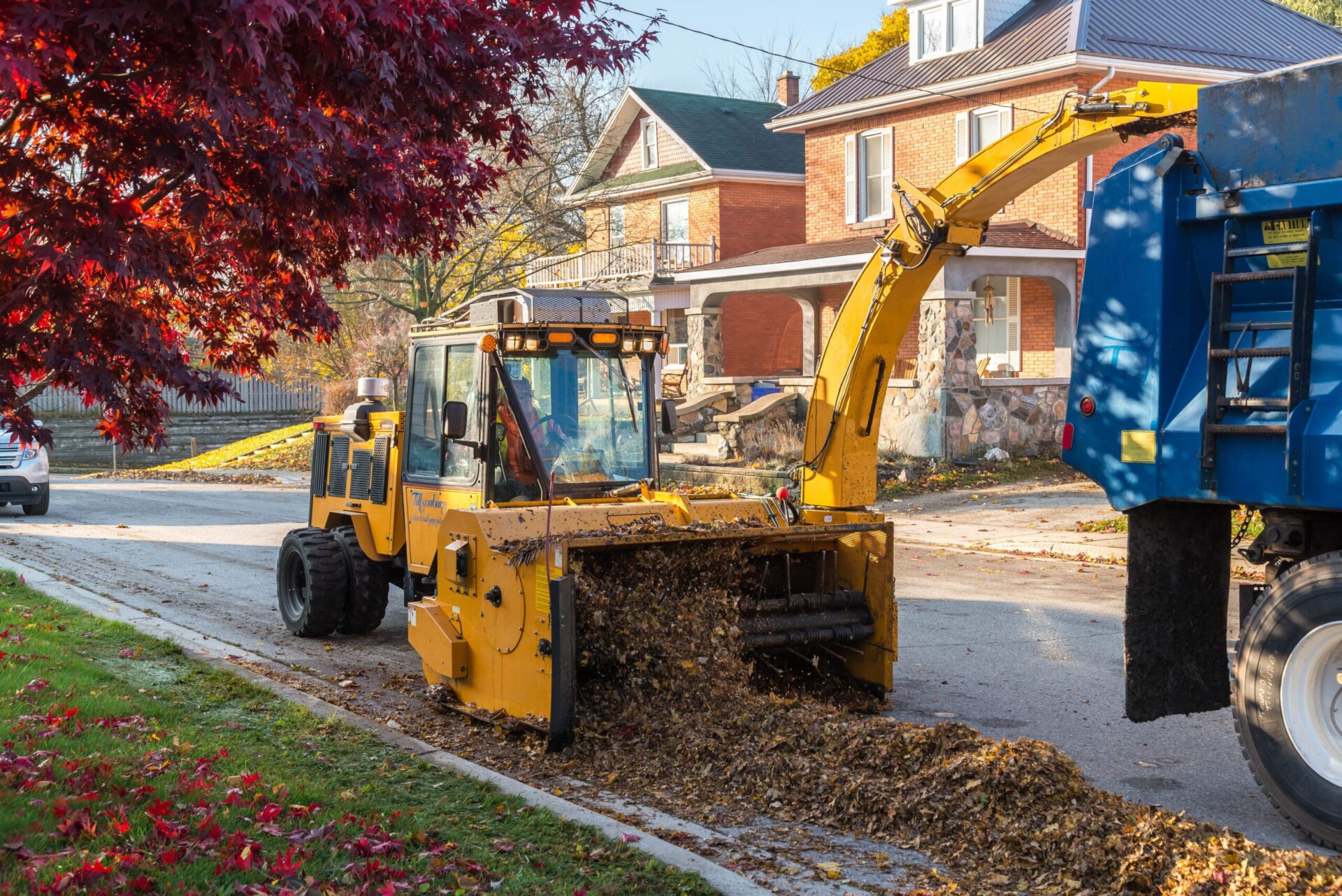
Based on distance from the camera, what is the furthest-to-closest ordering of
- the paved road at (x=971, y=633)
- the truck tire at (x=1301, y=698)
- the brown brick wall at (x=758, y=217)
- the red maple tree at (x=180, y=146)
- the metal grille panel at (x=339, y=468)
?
the brown brick wall at (x=758, y=217)
the metal grille panel at (x=339, y=468)
the paved road at (x=971, y=633)
the truck tire at (x=1301, y=698)
the red maple tree at (x=180, y=146)

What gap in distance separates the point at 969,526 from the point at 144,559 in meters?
10.5

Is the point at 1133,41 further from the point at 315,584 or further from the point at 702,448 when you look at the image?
the point at 315,584

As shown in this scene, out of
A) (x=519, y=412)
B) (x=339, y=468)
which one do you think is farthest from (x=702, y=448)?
(x=519, y=412)

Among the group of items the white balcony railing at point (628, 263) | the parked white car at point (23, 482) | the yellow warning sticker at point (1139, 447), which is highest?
the white balcony railing at point (628, 263)

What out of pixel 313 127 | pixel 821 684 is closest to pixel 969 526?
pixel 821 684

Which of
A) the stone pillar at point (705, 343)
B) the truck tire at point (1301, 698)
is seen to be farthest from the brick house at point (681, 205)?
the truck tire at point (1301, 698)

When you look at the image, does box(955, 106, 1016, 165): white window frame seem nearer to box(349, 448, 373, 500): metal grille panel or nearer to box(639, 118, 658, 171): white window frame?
box(639, 118, 658, 171): white window frame

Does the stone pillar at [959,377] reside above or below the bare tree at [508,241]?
below

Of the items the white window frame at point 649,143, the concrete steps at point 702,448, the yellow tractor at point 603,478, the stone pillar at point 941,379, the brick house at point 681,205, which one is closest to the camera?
the yellow tractor at point 603,478

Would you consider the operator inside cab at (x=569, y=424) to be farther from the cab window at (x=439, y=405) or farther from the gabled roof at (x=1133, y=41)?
the gabled roof at (x=1133, y=41)

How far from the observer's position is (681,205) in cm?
3791

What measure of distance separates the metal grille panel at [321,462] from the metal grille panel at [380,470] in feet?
3.78

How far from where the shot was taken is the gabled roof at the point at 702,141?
121ft

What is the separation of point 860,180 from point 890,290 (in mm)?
22614
